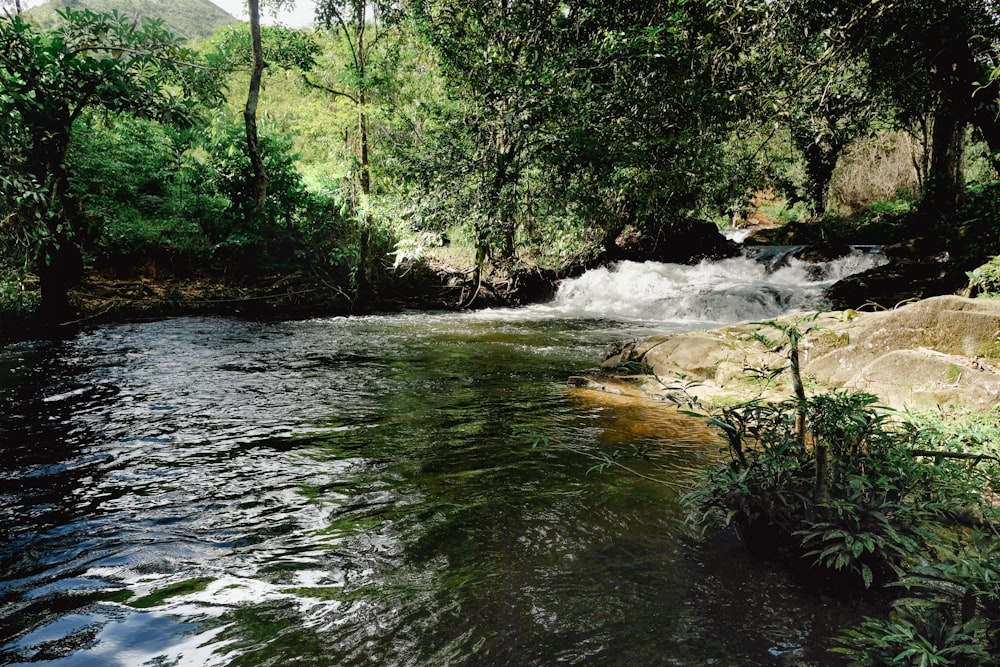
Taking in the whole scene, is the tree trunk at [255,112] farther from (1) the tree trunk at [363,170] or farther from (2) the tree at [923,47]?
(2) the tree at [923,47]

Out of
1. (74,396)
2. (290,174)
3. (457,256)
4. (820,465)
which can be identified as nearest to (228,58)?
(290,174)

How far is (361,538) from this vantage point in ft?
11.3

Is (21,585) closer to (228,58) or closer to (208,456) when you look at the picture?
(208,456)

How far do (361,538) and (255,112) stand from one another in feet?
41.1

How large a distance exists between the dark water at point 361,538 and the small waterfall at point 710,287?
9.63 metres

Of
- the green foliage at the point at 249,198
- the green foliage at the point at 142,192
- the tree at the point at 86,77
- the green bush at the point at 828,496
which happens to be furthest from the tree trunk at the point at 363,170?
the green bush at the point at 828,496

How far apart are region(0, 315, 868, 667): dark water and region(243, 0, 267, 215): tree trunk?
8.18m

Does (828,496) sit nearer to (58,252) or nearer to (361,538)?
(361,538)

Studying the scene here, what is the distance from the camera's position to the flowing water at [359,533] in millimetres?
2469

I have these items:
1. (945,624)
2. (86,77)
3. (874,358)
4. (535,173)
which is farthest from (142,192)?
(945,624)

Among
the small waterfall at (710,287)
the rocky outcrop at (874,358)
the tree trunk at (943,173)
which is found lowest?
the rocky outcrop at (874,358)

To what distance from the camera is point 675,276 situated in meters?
18.2

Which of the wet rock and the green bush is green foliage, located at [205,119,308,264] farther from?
the green bush

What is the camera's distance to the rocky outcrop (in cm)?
507
